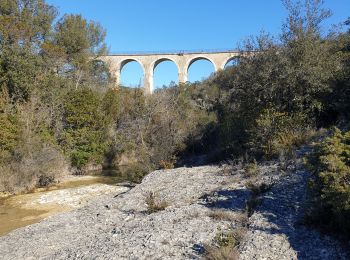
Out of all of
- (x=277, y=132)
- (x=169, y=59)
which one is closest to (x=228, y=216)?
(x=277, y=132)

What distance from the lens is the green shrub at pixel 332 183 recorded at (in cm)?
710

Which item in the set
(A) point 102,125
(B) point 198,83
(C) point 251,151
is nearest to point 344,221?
(C) point 251,151

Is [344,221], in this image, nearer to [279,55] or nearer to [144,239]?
[144,239]

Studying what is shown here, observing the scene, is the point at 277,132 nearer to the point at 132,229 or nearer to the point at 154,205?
the point at 154,205

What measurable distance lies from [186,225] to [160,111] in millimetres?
18458

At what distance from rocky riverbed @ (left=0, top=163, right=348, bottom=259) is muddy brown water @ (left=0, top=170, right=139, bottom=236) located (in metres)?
1.77

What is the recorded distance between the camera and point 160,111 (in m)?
27.5

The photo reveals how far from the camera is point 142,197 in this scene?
45.7 ft

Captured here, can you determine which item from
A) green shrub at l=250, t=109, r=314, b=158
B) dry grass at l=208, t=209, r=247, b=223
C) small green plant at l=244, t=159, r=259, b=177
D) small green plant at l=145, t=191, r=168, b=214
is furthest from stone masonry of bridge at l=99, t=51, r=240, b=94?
dry grass at l=208, t=209, r=247, b=223

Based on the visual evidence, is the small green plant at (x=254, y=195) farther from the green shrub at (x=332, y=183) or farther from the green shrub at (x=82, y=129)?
the green shrub at (x=82, y=129)

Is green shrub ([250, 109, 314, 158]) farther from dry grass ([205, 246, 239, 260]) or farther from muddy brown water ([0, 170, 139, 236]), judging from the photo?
muddy brown water ([0, 170, 139, 236])

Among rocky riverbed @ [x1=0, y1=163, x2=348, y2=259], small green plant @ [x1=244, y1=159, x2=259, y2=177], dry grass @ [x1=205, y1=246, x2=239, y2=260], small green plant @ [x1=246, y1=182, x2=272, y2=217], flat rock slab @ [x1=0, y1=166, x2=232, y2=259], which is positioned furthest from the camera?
small green plant @ [x1=244, y1=159, x2=259, y2=177]

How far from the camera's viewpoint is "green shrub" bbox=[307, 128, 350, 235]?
7.10 m

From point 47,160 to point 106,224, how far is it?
1210 cm
